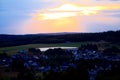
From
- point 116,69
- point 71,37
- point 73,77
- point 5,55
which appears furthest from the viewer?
point 71,37

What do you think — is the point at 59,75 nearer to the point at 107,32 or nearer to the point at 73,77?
the point at 73,77

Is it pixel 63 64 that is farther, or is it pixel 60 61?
pixel 60 61

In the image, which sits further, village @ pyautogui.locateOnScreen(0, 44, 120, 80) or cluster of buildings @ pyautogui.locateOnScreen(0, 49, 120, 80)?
village @ pyautogui.locateOnScreen(0, 44, 120, 80)

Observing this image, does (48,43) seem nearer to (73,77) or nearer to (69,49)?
(69,49)

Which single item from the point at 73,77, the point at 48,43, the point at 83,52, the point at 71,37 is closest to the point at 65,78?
the point at 73,77

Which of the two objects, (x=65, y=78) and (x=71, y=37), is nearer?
(x=65, y=78)

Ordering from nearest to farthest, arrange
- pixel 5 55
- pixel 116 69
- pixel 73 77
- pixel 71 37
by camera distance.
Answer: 1. pixel 73 77
2. pixel 116 69
3. pixel 5 55
4. pixel 71 37

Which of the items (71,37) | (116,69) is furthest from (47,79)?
(71,37)

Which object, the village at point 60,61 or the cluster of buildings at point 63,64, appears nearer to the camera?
the cluster of buildings at point 63,64

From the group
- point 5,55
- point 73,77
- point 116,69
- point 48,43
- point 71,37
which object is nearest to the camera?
point 73,77
